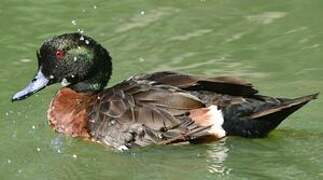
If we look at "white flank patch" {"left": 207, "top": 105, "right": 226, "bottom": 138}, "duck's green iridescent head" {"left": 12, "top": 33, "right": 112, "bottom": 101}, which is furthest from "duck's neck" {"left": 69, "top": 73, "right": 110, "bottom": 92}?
"white flank patch" {"left": 207, "top": 105, "right": 226, "bottom": 138}

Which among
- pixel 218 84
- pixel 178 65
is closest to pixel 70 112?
pixel 218 84

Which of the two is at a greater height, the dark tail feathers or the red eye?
the red eye

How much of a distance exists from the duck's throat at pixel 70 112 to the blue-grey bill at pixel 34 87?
6.8 inches

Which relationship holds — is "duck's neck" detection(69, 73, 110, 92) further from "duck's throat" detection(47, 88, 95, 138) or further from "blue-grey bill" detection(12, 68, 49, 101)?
"blue-grey bill" detection(12, 68, 49, 101)

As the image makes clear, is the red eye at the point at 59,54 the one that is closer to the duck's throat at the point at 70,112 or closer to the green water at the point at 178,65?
the duck's throat at the point at 70,112

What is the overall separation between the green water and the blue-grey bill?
28cm

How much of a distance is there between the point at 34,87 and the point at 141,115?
1262mm

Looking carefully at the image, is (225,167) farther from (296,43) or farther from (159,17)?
(159,17)

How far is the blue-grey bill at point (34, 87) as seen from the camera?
891 centimetres

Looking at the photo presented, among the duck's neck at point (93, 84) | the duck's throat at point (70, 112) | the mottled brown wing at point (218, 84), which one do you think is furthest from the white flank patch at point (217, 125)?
the duck's neck at point (93, 84)

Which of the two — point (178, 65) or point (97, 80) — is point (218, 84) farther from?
point (178, 65)

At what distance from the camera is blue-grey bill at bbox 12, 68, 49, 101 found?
891 cm

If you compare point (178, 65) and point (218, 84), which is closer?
point (218, 84)

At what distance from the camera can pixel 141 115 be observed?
8203 millimetres
